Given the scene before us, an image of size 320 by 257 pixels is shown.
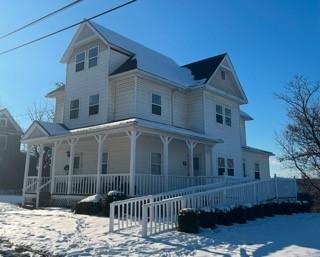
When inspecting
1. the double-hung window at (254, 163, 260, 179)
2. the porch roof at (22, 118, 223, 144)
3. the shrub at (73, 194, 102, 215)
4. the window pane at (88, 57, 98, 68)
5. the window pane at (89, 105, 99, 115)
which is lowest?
the shrub at (73, 194, 102, 215)

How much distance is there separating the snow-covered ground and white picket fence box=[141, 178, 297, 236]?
51 centimetres

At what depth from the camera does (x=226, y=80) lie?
24766 millimetres

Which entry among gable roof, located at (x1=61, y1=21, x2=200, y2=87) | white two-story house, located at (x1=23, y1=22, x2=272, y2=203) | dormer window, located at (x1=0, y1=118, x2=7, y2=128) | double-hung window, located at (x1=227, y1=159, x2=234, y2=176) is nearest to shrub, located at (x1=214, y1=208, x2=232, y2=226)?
white two-story house, located at (x1=23, y1=22, x2=272, y2=203)

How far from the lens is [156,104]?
2019 cm

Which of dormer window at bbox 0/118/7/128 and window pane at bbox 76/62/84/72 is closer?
window pane at bbox 76/62/84/72

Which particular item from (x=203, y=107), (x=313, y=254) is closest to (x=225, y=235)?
(x=313, y=254)

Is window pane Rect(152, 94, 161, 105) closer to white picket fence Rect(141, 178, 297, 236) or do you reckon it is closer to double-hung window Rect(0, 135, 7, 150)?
white picket fence Rect(141, 178, 297, 236)

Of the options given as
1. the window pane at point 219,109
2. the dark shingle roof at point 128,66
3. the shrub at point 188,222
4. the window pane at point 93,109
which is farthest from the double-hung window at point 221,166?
the shrub at point 188,222

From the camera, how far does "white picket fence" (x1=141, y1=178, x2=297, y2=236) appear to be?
10250mm

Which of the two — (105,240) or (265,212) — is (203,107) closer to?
(265,212)

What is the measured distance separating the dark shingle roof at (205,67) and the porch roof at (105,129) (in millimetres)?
5099

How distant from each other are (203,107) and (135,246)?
1435 centimetres

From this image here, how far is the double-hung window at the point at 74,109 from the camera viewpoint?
2127cm

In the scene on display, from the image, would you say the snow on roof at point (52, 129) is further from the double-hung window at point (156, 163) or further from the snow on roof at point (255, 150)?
the snow on roof at point (255, 150)
